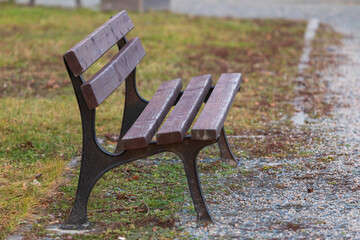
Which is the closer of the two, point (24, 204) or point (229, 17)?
point (24, 204)

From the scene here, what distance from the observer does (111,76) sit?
3666 mm

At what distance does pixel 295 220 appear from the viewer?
3.53 metres

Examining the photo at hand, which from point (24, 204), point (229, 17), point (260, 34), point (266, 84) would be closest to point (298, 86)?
point (266, 84)

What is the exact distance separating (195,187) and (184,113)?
481 millimetres

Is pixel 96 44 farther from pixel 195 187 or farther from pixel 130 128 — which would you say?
pixel 195 187

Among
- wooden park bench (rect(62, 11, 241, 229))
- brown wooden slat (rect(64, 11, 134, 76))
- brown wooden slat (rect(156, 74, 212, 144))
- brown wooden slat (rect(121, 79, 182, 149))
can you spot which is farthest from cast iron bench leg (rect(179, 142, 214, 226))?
brown wooden slat (rect(64, 11, 134, 76))

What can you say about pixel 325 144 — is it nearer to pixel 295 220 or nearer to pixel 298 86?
pixel 295 220

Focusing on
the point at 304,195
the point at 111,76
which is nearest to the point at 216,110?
the point at 111,76

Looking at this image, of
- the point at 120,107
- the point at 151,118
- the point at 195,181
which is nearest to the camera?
the point at 195,181

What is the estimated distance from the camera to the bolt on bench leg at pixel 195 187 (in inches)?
134

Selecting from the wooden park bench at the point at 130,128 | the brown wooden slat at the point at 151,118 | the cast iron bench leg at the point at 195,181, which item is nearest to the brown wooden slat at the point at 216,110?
the wooden park bench at the point at 130,128

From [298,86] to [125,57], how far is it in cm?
355

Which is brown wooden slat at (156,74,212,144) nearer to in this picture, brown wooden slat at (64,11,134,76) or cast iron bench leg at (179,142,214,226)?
cast iron bench leg at (179,142,214,226)

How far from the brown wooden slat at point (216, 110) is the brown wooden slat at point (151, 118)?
28 centimetres
